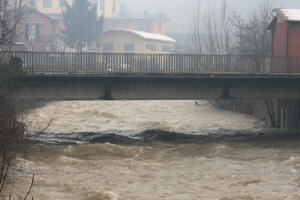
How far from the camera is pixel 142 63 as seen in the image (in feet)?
101

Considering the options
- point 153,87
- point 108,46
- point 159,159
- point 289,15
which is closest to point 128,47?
point 108,46

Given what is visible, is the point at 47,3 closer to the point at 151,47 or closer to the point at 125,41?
the point at 125,41

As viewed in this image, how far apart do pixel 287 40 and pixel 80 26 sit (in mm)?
53219

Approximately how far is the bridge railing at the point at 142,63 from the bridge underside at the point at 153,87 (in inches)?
24.4

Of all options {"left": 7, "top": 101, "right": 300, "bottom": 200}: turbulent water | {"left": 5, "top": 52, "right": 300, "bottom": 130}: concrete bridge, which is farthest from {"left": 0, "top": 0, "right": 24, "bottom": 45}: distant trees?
{"left": 7, "top": 101, "right": 300, "bottom": 200}: turbulent water

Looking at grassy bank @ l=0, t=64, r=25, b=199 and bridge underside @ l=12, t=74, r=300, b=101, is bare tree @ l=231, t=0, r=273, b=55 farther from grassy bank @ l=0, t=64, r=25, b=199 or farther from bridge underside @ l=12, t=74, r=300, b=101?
grassy bank @ l=0, t=64, r=25, b=199

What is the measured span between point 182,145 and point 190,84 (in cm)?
350

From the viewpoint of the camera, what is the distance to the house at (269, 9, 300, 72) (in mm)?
32656

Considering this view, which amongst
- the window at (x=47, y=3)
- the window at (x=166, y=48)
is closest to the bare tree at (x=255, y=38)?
the window at (x=166, y=48)

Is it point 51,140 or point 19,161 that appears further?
point 51,140

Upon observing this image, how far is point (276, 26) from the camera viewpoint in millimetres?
35719

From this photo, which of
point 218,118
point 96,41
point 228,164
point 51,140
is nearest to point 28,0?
point 96,41

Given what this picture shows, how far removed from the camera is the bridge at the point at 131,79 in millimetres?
26875

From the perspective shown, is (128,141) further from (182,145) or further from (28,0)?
(28,0)
